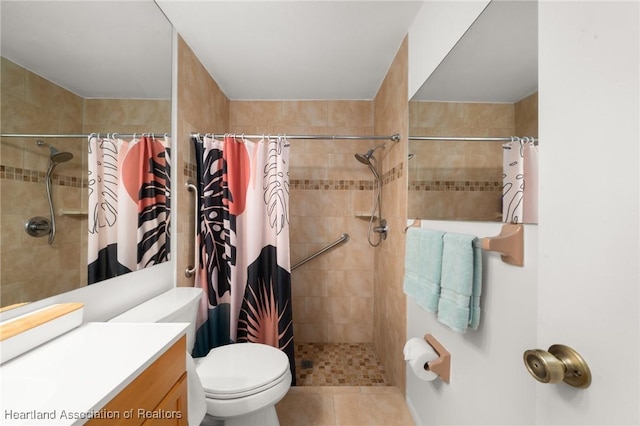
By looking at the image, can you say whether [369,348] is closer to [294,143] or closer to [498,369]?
[498,369]

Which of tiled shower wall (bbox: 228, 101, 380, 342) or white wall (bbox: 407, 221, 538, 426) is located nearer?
white wall (bbox: 407, 221, 538, 426)

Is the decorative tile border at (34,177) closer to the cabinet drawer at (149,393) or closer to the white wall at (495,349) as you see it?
the cabinet drawer at (149,393)

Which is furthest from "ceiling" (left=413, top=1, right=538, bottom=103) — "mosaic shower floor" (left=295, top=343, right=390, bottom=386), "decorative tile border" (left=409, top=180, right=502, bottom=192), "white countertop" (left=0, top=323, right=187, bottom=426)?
"mosaic shower floor" (left=295, top=343, right=390, bottom=386)

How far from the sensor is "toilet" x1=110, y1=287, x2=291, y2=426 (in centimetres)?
110

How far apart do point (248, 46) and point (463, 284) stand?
1825mm

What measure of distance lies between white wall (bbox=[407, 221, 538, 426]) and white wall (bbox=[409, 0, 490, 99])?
0.77 m

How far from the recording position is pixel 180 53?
1.64 m

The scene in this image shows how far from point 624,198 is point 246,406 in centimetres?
137

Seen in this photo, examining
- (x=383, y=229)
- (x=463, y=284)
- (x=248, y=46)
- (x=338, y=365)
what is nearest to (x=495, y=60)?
(x=463, y=284)

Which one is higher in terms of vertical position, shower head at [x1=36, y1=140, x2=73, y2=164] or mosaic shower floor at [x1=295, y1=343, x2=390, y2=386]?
shower head at [x1=36, y1=140, x2=73, y2=164]

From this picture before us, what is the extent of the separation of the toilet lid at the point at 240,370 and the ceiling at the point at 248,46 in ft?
4.29

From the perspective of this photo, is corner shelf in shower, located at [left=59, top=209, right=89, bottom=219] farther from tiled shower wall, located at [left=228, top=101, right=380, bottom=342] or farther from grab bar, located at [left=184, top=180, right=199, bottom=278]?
tiled shower wall, located at [left=228, top=101, right=380, bottom=342]

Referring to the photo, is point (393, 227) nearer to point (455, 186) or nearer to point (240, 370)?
point (455, 186)

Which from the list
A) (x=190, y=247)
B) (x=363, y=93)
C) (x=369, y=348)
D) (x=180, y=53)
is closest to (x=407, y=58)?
(x=363, y=93)
